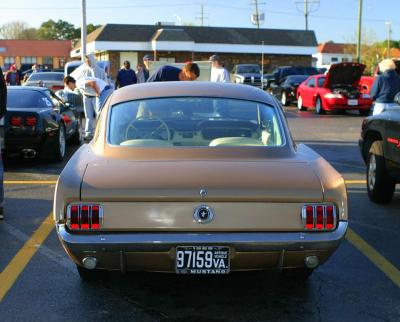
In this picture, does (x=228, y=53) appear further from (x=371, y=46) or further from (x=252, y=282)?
(x=252, y=282)

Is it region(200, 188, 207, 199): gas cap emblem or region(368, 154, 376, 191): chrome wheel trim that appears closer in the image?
region(200, 188, 207, 199): gas cap emblem

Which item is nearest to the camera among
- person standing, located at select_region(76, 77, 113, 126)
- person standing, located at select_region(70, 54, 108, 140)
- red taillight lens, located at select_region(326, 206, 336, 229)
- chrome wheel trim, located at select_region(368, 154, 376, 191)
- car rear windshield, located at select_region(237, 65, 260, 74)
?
red taillight lens, located at select_region(326, 206, 336, 229)

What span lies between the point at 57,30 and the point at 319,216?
401ft

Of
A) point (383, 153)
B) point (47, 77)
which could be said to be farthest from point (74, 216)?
point (47, 77)

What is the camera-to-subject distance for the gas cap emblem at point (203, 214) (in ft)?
11.9

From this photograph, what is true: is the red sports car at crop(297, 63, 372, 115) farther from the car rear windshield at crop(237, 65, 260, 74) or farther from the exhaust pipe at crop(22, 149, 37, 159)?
the car rear windshield at crop(237, 65, 260, 74)

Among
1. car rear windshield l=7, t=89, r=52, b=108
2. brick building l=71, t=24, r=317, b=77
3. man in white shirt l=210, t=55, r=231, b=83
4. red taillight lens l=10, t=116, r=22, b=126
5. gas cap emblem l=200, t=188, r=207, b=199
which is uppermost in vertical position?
brick building l=71, t=24, r=317, b=77

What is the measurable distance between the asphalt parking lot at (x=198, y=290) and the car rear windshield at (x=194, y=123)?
1033 mm

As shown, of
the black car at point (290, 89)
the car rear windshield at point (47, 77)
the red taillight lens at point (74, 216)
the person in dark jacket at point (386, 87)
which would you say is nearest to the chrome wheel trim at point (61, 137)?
the person in dark jacket at point (386, 87)

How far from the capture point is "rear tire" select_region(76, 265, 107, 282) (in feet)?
14.4

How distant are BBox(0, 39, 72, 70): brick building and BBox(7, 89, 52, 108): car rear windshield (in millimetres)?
65969

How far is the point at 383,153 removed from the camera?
6.93 m

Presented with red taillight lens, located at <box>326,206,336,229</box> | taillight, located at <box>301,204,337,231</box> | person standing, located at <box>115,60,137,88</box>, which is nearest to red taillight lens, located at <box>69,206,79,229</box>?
taillight, located at <box>301,204,337,231</box>

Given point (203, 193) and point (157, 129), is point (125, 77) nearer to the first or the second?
point (157, 129)
